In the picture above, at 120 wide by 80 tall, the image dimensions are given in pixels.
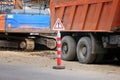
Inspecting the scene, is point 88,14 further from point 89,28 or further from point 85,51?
point 85,51

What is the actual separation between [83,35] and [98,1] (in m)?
2.22

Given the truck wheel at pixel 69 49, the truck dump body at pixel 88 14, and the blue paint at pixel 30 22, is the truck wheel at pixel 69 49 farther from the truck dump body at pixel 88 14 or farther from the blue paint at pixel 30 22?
the blue paint at pixel 30 22

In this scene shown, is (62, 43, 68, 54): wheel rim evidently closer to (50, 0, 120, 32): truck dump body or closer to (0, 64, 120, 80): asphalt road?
(50, 0, 120, 32): truck dump body

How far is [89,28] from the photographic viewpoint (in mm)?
17516

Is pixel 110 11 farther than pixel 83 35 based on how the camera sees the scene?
No

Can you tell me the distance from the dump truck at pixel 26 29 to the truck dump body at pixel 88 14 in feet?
15.7

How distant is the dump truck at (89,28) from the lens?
1611 centimetres

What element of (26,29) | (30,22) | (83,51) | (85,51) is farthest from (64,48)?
(30,22)

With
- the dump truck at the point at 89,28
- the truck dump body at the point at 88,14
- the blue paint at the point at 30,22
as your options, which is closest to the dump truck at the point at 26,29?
the blue paint at the point at 30,22

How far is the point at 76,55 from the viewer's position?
1947cm

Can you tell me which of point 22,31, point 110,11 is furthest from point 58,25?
point 22,31

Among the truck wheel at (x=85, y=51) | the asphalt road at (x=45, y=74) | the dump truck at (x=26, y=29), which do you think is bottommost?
the asphalt road at (x=45, y=74)

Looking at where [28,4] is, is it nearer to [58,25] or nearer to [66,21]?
[66,21]

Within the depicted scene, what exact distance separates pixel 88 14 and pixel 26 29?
8316 mm
